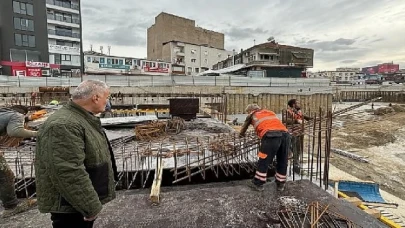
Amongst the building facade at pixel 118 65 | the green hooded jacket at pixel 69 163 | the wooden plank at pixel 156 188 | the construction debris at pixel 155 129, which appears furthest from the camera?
the building facade at pixel 118 65

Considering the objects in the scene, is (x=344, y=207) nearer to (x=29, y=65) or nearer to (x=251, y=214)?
(x=251, y=214)

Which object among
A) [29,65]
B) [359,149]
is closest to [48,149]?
[359,149]

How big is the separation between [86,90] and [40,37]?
123ft

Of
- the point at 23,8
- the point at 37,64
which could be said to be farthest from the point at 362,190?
the point at 23,8

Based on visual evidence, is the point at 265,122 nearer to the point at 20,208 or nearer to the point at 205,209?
the point at 205,209

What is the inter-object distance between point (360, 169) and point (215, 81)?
48.5 ft

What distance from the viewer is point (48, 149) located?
1.67 m

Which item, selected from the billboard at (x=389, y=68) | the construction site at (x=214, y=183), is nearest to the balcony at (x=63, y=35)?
the construction site at (x=214, y=183)

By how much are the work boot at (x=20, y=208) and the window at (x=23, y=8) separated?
36.4 m

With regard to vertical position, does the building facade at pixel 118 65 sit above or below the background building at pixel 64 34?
below

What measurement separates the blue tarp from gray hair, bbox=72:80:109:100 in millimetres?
6000

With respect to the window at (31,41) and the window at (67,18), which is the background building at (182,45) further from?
the window at (31,41)

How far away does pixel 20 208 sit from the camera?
10.7 feet

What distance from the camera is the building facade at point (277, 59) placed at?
3631cm
